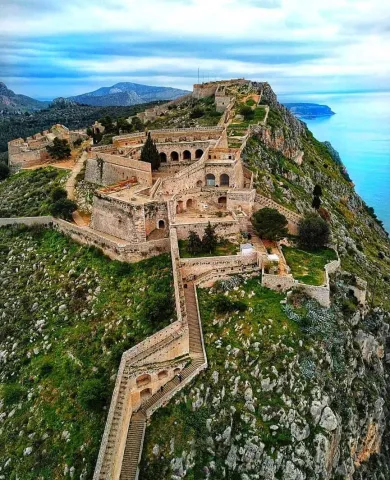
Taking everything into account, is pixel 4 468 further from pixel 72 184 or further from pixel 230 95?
pixel 230 95

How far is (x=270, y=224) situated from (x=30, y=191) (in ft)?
92.1

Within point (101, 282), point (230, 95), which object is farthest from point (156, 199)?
point (230, 95)

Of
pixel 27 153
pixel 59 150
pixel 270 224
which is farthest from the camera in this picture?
pixel 27 153

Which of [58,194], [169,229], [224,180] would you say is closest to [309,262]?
[169,229]

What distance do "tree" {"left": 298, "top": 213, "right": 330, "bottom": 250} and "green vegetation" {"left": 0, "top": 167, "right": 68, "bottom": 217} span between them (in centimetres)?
2258

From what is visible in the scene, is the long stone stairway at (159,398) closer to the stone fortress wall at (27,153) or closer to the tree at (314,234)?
the tree at (314,234)

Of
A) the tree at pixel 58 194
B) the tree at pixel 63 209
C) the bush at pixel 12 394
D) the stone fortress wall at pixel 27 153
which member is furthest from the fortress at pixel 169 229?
the stone fortress wall at pixel 27 153

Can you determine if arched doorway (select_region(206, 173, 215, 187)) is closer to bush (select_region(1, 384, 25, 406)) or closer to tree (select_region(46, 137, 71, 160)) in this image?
bush (select_region(1, 384, 25, 406))

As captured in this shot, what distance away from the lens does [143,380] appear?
22594 mm

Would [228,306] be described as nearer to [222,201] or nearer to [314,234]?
[314,234]

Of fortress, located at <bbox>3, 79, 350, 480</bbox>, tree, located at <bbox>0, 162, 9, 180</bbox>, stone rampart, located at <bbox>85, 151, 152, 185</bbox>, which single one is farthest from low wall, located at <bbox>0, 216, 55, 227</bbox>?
tree, located at <bbox>0, 162, 9, 180</bbox>

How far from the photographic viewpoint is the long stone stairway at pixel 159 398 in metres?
20.0

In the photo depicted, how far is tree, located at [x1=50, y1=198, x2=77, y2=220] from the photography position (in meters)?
37.9

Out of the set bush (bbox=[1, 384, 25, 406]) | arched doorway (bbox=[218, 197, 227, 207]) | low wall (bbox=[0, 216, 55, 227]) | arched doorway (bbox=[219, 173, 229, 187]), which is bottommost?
bush (bbox=[1, 384, 25, 406])
